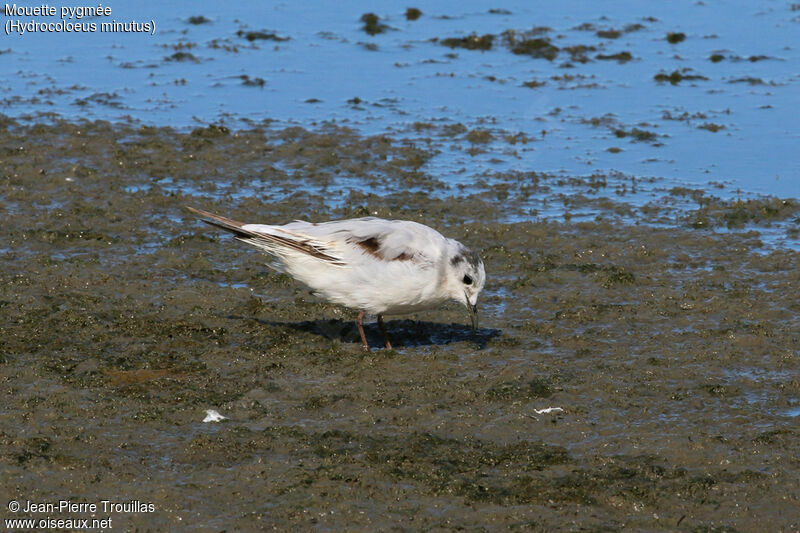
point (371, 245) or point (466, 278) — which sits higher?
point (371, 245)

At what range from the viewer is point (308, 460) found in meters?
5.95

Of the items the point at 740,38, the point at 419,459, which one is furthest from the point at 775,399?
the point at 740,38

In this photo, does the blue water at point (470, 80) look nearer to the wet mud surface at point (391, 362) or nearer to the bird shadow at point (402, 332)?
the wet mud surface at point (391, 362)

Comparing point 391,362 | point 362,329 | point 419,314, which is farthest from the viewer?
point 419,314

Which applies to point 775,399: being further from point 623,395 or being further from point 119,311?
point 119,311

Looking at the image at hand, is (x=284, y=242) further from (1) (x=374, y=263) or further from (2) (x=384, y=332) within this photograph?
(2) (x=384, y=332)

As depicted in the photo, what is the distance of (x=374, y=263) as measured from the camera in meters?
7.55

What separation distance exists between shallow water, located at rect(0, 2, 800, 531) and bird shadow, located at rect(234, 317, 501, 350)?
4 centimetres

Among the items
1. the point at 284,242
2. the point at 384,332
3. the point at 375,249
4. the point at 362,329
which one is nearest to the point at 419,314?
the point at 384,332

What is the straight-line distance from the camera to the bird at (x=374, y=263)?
24.7 ft

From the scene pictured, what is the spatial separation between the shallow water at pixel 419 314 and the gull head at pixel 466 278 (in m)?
0.32

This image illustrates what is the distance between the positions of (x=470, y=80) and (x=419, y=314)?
6.67m

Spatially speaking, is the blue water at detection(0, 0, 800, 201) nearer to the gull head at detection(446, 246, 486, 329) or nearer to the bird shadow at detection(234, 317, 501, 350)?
the bird shadow at detection(234, 317, 501, 350)

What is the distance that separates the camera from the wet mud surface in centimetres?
562
